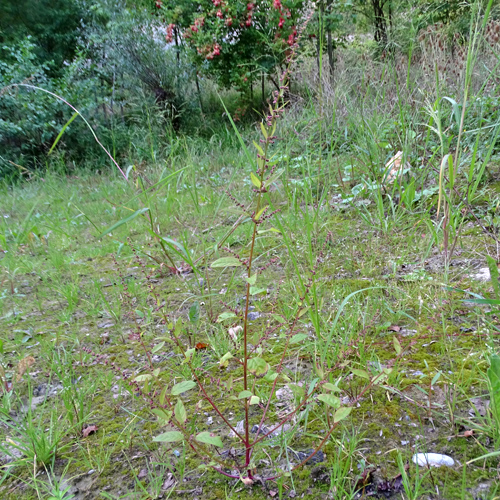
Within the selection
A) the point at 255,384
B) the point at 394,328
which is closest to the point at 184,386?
the point at 255,384

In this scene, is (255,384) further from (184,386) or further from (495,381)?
(495,381)

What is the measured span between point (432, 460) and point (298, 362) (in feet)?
1.87

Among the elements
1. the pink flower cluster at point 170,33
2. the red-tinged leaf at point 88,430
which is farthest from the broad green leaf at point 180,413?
the pink flower cluster at point 170,33

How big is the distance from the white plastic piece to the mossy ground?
0.02m

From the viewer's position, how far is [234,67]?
27.1ft

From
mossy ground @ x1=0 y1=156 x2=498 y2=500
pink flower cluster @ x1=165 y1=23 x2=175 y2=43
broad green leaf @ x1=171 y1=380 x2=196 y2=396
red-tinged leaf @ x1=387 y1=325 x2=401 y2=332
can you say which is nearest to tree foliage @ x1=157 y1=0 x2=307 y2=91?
pink flower cluster @ x1=165 y1=23 x2=175 y2=43

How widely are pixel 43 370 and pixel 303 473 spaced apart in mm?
1177

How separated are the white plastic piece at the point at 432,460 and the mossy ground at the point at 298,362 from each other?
0.02 m

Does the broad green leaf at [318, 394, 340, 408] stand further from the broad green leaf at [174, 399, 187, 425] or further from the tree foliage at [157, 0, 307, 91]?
the tree foliage at [157, 0, 307, 91]

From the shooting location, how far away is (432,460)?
3.26ft

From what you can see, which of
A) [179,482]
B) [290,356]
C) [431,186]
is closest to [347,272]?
[290,356]

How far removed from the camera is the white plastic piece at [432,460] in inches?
38.6

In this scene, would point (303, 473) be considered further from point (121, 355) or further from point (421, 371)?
point (121, 355)

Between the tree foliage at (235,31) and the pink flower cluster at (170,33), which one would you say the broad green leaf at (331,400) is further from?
the pink flower cluster at (170,33)
